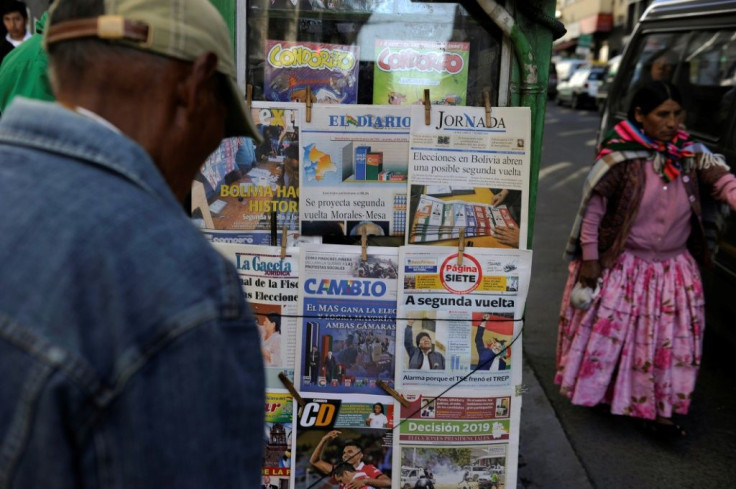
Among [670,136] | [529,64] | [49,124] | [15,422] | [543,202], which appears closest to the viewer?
[15,422]

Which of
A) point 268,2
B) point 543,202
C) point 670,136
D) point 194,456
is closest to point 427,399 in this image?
point 268,2

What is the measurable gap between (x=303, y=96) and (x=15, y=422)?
169 cm

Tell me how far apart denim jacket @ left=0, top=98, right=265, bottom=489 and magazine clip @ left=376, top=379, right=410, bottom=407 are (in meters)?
1.57

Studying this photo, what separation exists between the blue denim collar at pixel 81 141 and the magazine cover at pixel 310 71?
147cm

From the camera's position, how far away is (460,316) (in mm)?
2400

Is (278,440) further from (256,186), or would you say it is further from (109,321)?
(109,321)

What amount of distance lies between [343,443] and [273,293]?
0.52m

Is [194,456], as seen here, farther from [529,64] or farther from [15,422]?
[529,64]

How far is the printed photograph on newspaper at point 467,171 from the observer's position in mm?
2318

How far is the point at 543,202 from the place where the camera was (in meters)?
9.35

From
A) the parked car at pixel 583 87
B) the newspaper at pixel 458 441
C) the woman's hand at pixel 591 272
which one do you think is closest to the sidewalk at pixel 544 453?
the woman's hand at pixel 591 272

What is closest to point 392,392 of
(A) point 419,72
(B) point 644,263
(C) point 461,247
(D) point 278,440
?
(D) point 278,440

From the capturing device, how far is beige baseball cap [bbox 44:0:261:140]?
0.96 metres

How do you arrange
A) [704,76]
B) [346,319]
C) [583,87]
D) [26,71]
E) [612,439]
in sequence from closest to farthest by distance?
[346,319] < [26,71] < [612,439] < [704,76] < [583,87]
